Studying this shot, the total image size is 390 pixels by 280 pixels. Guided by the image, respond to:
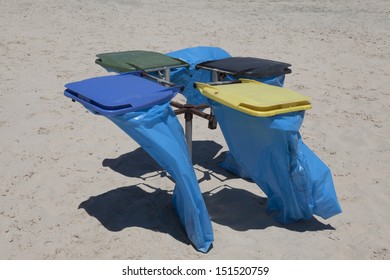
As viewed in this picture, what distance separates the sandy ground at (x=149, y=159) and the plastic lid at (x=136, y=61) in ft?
3.06

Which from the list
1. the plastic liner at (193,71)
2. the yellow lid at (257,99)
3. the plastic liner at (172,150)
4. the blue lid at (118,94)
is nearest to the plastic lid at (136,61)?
the plastic liner at (193,71)

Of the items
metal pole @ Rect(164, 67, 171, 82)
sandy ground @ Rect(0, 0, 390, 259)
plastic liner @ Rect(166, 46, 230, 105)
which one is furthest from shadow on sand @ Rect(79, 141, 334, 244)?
metal pole @ Rect(164, 67, 171, 82)

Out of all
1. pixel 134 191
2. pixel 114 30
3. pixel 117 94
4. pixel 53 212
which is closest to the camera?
pixel 117 94

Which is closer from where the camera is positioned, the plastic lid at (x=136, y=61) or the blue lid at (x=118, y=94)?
the blue lid at (x=118, y=94)

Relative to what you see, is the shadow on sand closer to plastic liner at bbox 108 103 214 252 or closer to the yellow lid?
plastic liner at bbox 108 103 214 252

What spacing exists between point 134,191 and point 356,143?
2308mm

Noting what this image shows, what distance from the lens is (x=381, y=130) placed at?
5.20 m

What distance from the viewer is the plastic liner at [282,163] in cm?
308

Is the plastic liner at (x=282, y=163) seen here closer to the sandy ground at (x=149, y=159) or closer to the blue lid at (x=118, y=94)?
the sandy ground at (x=149, y=159)

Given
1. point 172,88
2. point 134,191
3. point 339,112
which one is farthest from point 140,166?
point 339,112

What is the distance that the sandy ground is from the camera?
325 centimetres

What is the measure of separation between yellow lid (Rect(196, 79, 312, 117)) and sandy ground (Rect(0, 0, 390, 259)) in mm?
912

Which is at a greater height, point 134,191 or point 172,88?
point 172,88
